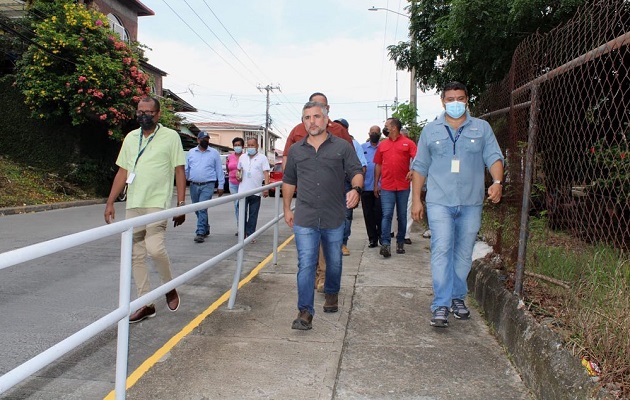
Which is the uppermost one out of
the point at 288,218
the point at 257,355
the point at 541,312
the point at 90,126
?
the point at 90,126

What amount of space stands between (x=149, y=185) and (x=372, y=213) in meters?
4.04

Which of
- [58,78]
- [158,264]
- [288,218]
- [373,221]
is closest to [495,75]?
[373,221]

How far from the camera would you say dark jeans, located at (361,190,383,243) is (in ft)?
26.6

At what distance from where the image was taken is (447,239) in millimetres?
4426

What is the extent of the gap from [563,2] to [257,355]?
749 cm

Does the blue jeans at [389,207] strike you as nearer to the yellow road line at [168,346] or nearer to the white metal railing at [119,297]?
the yellow road line at [168,346]

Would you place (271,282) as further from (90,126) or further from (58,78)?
(90,126)

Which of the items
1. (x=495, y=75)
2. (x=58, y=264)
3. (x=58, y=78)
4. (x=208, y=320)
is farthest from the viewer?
(x=58, y=78)

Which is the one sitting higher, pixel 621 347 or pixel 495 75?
pixel 495 75

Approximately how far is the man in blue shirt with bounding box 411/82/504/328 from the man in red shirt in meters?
2.90

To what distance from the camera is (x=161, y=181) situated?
4.82 m

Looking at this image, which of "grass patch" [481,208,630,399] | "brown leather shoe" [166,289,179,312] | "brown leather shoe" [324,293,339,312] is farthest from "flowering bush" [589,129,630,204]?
"brown leather shoe" [166,289,179,312]

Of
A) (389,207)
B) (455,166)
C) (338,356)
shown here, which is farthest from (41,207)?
(455,166)

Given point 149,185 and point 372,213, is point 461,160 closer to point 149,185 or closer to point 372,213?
point 149,185
